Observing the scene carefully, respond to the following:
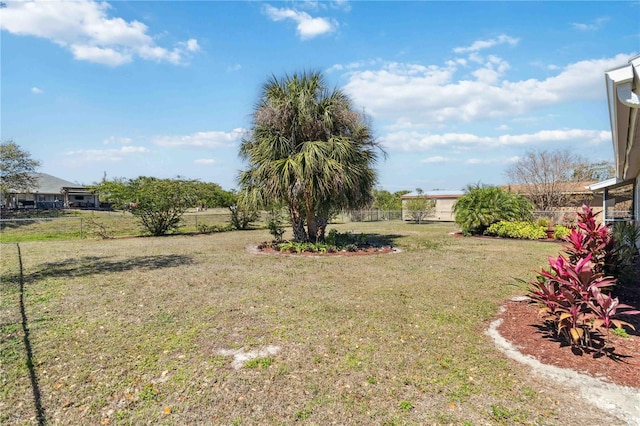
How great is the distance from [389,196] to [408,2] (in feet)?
77.9

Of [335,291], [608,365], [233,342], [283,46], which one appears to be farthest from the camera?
[283,46]

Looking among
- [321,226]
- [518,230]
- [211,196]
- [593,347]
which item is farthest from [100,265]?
[518,230]

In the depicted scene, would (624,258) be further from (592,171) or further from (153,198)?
(592,171)

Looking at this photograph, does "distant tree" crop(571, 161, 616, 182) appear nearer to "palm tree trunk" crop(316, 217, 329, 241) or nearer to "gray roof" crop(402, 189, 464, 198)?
"gray roof" crop(402, 189, 464, 198)

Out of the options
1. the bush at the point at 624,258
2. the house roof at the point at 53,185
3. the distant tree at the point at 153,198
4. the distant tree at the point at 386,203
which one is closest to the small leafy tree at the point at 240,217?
the distant tree at the point at 153,198

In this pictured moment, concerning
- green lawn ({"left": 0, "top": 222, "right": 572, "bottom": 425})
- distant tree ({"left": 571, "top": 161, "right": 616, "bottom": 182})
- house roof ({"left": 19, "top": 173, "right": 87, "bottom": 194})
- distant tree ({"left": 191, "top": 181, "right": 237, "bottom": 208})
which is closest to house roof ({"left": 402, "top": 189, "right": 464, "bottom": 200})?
distant tree ({"left": 571, "top": 161, "right": 616, "bottom": 182})

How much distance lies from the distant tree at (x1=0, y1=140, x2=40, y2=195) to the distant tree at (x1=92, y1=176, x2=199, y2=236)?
1921cm

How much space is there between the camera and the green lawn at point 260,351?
2.64 metres

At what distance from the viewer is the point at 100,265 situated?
28.4ft

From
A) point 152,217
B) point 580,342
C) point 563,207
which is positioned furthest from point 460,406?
point 563,207

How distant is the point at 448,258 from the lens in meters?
9.98

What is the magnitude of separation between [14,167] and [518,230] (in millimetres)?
35884

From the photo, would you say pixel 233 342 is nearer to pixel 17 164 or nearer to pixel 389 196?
pixel 389 196

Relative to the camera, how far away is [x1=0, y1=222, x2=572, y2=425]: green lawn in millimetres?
2645
